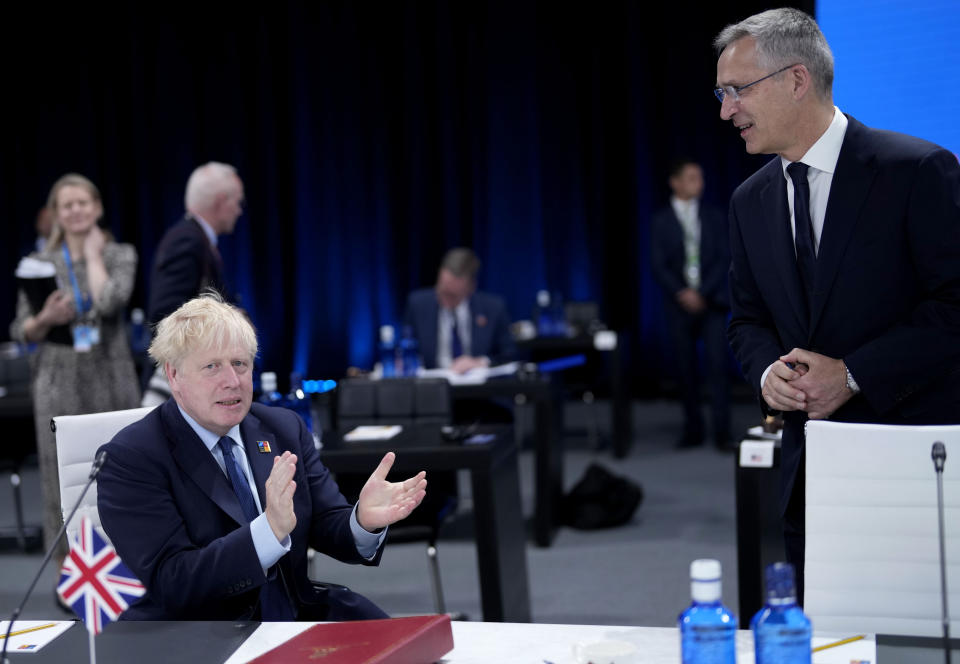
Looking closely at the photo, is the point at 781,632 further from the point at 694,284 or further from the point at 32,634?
the point at 694,284

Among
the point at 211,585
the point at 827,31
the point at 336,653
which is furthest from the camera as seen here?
the point at 827,31

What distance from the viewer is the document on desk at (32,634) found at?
1.77m

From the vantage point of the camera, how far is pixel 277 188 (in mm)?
9688

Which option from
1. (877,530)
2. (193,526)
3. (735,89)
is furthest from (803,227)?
(193,526)

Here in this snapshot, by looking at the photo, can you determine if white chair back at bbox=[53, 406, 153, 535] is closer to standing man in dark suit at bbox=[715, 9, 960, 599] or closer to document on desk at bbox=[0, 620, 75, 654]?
document on desk at bbox=[0, 620, 75, 654]

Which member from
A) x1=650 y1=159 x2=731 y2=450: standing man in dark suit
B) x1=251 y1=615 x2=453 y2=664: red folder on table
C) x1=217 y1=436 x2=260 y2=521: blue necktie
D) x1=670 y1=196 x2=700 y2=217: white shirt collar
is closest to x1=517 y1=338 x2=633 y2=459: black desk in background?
x1=650 y1=159 x2=731 y2=450: standing man in dark suit

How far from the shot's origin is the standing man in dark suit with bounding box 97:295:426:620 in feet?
6.51

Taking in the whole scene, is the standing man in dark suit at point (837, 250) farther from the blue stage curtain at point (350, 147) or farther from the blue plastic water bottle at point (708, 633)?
the blue stage curtain at point (350, 147)

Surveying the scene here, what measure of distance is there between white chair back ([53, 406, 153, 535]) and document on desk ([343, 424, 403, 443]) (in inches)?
48.1

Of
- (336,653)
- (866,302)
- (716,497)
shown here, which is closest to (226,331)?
(336,653)

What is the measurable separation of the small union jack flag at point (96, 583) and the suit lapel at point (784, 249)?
138 cm

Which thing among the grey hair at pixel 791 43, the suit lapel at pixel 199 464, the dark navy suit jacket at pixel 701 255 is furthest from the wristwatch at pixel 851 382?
the dark navy suit jacket at pixel 701 255

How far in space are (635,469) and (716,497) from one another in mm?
962

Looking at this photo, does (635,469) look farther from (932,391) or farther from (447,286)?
(932,391)
